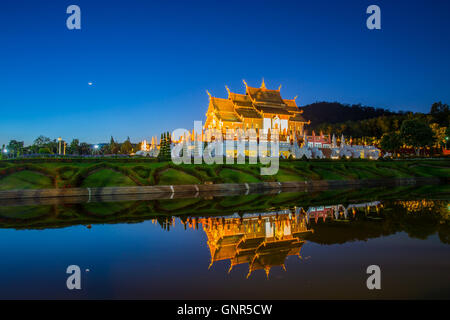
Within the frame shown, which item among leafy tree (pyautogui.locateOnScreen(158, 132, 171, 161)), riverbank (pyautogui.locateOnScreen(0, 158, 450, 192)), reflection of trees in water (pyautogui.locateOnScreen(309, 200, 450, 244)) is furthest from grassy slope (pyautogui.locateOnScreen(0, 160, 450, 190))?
reflection of trees in water (pyautogui.locateOnScreen(309, 200, 450, 244))

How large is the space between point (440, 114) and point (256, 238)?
106 meters

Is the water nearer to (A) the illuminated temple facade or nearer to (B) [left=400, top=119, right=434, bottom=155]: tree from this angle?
(A) the illuminated temple facade

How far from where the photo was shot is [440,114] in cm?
9481

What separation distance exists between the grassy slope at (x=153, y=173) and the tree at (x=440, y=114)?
2615 inches

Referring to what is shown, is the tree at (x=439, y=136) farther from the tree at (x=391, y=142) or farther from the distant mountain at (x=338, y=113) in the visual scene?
the distant mountain at (x=338, y=113)

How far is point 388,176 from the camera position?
3700 centimetres

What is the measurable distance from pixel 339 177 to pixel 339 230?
2443cm

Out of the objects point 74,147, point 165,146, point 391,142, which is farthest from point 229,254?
point 391,142

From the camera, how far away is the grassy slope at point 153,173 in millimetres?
25391

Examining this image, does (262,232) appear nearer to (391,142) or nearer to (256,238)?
(256,238)
